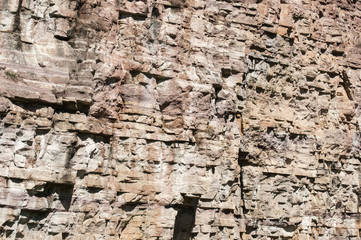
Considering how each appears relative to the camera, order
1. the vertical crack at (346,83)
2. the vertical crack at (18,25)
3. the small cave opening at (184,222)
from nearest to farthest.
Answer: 1. the vertical crack at (18,25)
2. the small cave opening at (184,222)
3. the vertical crack at (346,83)

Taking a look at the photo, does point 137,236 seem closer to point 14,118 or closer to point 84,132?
point 84,132

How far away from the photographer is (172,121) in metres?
10.7

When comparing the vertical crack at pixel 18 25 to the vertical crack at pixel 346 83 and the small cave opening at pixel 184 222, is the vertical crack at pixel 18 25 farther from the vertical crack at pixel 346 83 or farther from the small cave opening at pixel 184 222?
the vertical crack at pixel 346 83

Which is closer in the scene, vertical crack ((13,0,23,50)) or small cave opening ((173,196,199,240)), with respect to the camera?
vertical crack ((13,0,23,50))

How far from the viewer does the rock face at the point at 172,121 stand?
921 cm

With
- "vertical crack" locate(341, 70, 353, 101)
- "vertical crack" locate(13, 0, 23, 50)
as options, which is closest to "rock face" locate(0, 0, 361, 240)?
"vertical crack" locate(13, 0, 23, 50)

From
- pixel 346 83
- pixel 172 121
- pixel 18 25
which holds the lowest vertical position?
pixel 172 121

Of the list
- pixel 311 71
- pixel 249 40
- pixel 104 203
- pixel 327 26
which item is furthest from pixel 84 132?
pixel 327 26

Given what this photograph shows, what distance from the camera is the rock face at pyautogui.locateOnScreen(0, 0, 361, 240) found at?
30.2 ft

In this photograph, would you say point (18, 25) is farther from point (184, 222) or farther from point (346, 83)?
point (346, 83)

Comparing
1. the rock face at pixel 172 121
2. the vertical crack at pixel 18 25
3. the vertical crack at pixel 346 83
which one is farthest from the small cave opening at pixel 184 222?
the vertical crack at pixel 346 83

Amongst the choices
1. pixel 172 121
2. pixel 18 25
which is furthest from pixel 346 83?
pixel 18 25

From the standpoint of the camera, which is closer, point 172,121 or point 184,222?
point 172,121

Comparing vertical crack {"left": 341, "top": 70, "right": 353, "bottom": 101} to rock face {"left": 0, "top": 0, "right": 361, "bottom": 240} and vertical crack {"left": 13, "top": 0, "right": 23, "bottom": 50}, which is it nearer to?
rock face {"left": 0, "top": 0, "right": 361, "bottom": 240}
